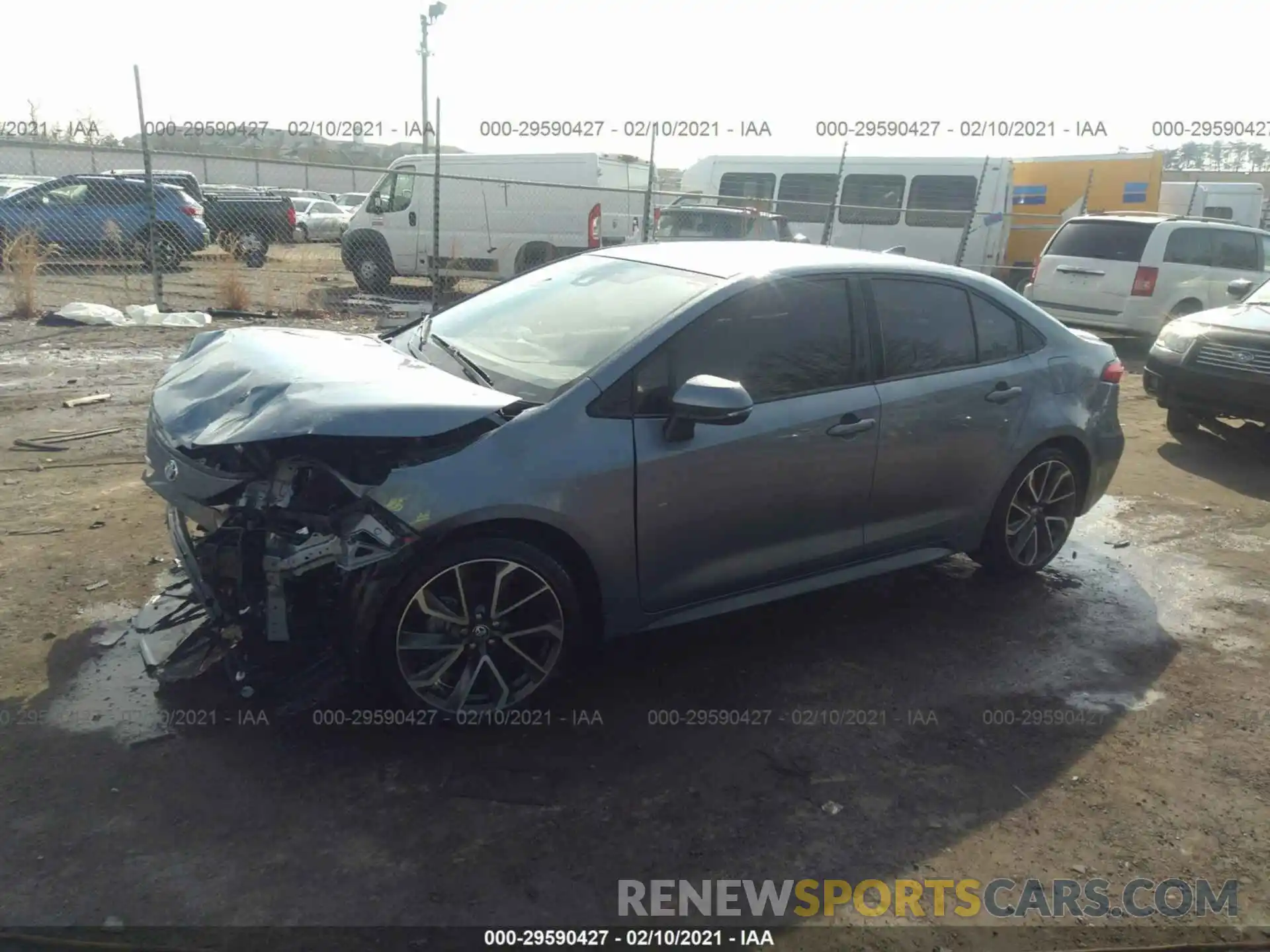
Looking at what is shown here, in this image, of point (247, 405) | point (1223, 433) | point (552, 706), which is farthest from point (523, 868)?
point (1223, 433)

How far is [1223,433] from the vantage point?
330 inches

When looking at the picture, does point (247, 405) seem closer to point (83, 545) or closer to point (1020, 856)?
point (83, 545)

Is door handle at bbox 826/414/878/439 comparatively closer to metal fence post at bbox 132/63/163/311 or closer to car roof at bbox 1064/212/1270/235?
metal fence post at bbox 132/63/163/311

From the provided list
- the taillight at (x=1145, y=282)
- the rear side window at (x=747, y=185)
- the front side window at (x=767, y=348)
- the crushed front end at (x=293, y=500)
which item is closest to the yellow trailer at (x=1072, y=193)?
the rear side window at (x=747, y=185)

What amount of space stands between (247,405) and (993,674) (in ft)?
10.1

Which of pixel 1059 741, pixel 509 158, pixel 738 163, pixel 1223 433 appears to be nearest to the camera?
pixel 1059 741

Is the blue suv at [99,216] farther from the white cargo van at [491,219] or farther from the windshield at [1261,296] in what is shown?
the windshield at [1261,296]

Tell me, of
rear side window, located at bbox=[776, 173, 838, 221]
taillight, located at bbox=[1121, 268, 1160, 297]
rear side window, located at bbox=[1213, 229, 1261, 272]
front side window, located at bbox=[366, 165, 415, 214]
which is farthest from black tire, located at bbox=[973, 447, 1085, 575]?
rear side window, located at bbox=[776, 173, 838, 221]

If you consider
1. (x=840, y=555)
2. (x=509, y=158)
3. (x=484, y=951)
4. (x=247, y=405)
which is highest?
(x=509, y=158)

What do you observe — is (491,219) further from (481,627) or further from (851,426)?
(481,627)

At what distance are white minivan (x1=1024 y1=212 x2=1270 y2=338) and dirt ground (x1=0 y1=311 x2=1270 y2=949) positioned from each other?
27.0 feet

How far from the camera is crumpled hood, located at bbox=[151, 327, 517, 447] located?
123 inches

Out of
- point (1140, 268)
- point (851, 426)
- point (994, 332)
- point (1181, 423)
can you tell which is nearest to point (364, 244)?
point (1140, 268)

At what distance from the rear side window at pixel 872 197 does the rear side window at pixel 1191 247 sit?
5.66 meters
